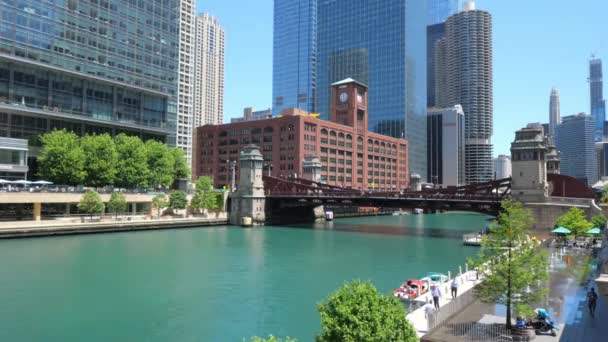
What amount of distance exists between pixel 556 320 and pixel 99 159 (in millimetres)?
82595

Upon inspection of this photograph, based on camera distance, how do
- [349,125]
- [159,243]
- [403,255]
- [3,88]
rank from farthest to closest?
[349,125]
[3,88]
[159,243]
[403,255]

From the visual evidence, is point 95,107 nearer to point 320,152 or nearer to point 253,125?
point 253,125

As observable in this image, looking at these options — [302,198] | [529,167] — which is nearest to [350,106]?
[302,198]

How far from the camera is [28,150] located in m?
86.2

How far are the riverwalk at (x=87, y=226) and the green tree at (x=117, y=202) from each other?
2.68 metres

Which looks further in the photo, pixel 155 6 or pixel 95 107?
pixel 155 6

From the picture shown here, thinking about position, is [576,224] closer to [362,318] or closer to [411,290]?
[411,290]

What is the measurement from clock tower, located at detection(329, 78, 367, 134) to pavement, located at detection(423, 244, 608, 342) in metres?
140

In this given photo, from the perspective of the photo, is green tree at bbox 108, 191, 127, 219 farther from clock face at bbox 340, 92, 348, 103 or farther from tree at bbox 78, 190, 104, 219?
clock face at bbox 340, 92, 348, 103

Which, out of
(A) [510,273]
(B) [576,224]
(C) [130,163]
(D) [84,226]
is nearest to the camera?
(A) [510,273]

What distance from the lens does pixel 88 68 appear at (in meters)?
95.6

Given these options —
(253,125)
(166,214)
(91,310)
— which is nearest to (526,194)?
(91,310)

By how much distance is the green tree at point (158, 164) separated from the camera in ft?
321

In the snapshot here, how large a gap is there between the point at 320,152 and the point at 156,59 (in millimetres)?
60184
